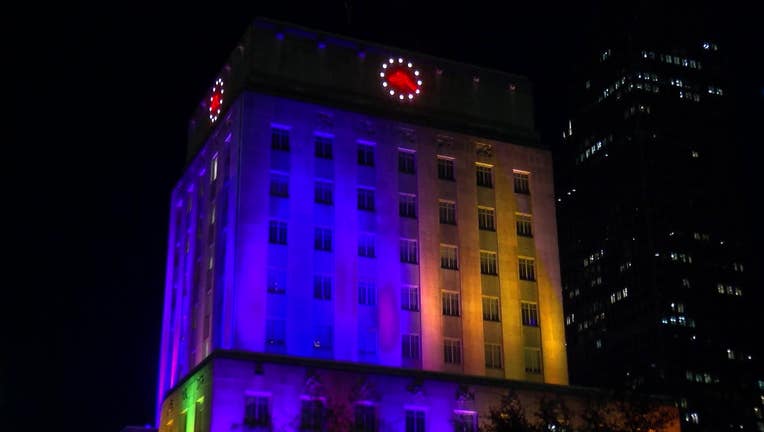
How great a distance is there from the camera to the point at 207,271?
226 ft

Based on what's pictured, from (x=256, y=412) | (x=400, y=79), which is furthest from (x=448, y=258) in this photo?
(x=256, y=412)

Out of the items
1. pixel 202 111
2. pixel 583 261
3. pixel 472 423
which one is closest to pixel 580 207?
pixel 583 261

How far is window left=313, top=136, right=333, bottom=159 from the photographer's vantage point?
226ft

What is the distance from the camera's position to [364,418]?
194ft

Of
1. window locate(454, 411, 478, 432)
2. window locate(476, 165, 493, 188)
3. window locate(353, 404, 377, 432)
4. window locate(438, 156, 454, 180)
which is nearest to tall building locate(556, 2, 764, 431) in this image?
window locate(476, 165, 493, 188)

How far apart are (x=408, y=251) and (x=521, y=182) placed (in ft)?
35.5

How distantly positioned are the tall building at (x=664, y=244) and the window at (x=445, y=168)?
355 ft

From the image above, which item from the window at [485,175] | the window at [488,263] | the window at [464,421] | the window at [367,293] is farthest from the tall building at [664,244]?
the window at [464,421]

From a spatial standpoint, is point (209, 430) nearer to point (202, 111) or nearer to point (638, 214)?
point (202, 111)

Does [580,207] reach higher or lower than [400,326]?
higher

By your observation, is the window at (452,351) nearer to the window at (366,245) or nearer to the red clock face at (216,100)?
the window at (366,245)

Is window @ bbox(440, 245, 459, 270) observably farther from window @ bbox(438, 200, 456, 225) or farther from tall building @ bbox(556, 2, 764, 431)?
tall building @ bbox(556, 2, 764, 431)

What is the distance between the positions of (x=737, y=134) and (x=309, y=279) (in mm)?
148876

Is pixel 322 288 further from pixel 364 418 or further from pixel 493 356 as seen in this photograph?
pixel 493 356
